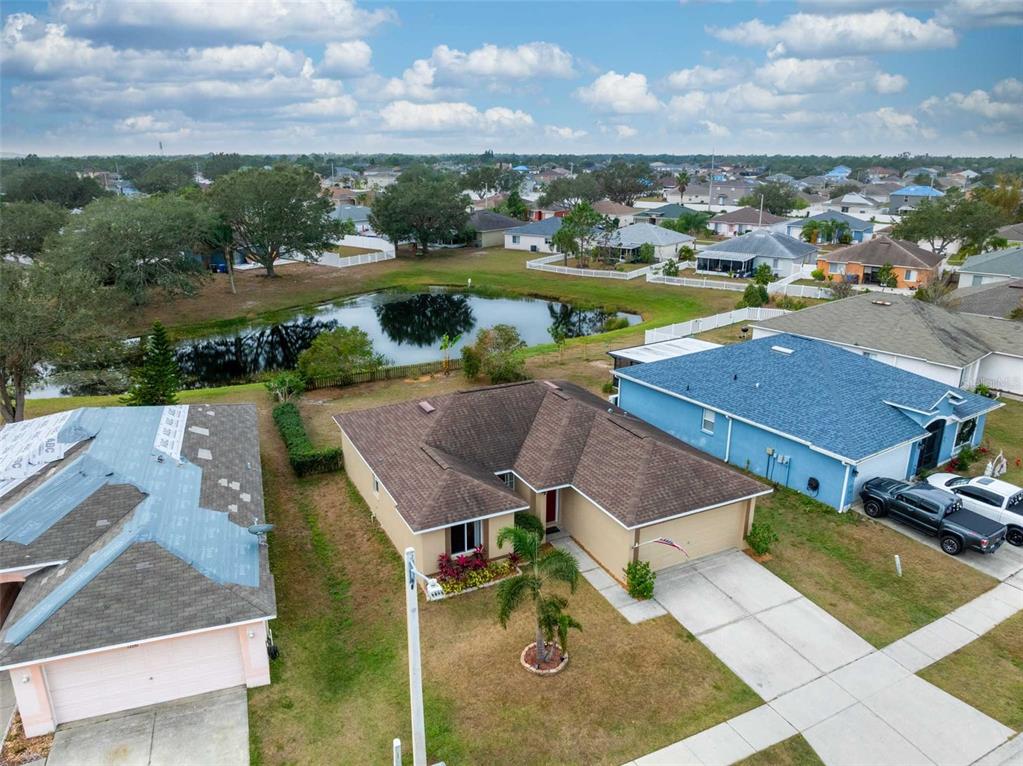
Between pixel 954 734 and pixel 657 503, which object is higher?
pixel 657 503

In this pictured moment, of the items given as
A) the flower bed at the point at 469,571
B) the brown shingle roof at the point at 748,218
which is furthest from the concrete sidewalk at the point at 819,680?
the brown shingle roof at the point at 748,218

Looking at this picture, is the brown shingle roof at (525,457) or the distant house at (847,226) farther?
the distant house at (847,226)

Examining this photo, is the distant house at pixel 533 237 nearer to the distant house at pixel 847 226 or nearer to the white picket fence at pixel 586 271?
the white picket fence at pixel 586 271

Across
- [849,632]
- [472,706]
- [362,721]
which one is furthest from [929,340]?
[362,721]

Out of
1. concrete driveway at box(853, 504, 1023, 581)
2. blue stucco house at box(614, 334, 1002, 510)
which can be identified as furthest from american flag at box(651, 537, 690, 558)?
concrete driveway at box(853, 504, 1023, 581)

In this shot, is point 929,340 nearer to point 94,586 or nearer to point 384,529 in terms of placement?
point 384,529

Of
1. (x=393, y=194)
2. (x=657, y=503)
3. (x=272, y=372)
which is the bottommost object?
(x=272, y=372)
